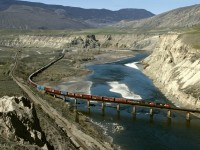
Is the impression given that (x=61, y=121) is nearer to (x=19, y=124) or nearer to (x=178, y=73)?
(x=19, y=124)

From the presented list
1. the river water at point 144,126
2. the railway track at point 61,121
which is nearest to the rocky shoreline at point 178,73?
the river water at point 144,126

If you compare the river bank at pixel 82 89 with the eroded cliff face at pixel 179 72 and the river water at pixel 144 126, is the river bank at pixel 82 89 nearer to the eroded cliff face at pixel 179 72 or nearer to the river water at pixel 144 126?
the river water at pixel 144 126

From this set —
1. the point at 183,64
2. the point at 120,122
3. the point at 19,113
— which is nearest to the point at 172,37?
the point at 183,64

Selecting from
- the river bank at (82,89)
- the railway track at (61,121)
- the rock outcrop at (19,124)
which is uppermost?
the rock outcrop at (19,124)

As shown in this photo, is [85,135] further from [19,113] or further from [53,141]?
[19,113]

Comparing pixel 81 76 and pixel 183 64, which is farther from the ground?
pixel 183 64

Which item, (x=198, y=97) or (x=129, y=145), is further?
(x=198, y=97)

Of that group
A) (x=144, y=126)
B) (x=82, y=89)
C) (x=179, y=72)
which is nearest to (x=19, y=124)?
(x=144, y=126)
